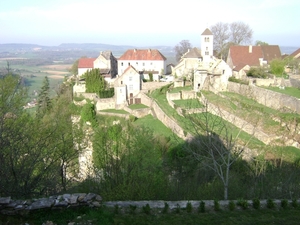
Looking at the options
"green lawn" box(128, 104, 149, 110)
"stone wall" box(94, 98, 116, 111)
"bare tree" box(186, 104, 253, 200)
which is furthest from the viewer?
"stone wall" box(94, 98, 116, 111)

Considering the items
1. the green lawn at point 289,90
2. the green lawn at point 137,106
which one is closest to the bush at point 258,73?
the green lawn at point 289,90

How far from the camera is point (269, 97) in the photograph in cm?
2445

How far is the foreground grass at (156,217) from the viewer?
7.87 metres

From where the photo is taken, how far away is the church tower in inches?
1694

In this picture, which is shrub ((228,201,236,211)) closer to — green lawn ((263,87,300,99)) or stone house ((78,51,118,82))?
green lawn ((263,87,300,99))

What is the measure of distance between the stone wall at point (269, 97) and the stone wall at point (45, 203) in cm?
1793

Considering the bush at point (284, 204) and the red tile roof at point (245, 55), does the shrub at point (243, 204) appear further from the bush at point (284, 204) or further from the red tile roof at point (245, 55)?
the red tile roof at point (245, 55)

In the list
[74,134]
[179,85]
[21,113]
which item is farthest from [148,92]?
[21,113]

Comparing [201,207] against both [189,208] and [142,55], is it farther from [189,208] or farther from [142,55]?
[142,55]

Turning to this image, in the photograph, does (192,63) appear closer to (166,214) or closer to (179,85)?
(179,85)

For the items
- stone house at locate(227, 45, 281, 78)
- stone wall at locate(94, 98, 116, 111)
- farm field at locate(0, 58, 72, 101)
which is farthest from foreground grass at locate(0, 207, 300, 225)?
stone house at locate(227, 45, 281, 78)

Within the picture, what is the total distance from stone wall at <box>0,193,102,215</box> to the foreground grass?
14 centimetres

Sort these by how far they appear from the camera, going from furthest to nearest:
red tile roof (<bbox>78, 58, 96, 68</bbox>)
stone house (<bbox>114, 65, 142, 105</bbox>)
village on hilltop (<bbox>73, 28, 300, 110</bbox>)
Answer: red tile roof (<bbox>78, 58, 96, 68</bbox>), stone house (<bbox>114, 65, 142, 105</bbox>), village on hilltop (<bbox>73, 28, 300, 110</bbox>)

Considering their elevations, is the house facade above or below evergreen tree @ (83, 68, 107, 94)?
above
